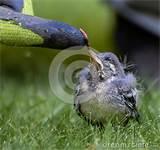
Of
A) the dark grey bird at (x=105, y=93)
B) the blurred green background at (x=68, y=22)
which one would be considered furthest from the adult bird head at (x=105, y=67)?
the blurred green background at (x=68, y=22)

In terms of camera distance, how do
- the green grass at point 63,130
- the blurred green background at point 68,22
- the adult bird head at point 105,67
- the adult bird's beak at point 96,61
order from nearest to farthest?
the green grass at point 63,130
the adult bird's beak at point 96,61
the adult bird head at point 105,67
the blurred green background at point 68,22

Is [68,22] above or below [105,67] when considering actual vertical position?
below

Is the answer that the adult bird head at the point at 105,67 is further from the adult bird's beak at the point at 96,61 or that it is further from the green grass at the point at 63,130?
the green grass at the point at 63,130

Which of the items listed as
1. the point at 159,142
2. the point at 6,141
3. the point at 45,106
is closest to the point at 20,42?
the point at 6,141

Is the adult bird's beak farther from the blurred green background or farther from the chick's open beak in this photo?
the blurred green background

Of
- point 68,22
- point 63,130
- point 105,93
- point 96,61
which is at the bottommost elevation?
point 68,22

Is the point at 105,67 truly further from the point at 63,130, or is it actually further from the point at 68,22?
the point at 68,22

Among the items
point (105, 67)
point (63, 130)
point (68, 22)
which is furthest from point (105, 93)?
point (68, 22)
